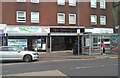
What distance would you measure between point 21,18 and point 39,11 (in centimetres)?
274

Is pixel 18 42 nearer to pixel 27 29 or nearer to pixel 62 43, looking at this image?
pixel 27 29

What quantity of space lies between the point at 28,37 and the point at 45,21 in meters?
3.34

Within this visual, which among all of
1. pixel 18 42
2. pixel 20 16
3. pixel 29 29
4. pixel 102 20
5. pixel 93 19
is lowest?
pixel 18 42

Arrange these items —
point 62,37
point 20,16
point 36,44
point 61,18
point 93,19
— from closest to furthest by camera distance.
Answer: point 20,16 → point 36,44 → point 61,18 → point 62,37 → point 93,19

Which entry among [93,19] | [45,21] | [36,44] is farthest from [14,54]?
[93,19]

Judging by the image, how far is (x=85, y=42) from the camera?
28328mm

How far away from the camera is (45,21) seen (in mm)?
34781

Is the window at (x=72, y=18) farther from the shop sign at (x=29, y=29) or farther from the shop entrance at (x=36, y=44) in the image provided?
the shop entrance at (x=36, y=44)

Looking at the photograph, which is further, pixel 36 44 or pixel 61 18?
pixel 61 18

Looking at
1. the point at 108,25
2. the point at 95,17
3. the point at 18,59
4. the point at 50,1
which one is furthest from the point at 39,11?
the point at 18,59

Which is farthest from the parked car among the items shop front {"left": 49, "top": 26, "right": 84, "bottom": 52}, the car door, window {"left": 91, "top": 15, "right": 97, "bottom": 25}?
window {"left": 91, "top": 15, "right": 97, "bottom": 25}

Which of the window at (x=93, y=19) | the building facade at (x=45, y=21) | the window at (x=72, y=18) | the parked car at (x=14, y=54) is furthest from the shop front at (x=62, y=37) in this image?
the parked car at (x=14, y=54)

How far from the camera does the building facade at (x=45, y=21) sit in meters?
33.2

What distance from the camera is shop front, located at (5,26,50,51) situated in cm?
3284
